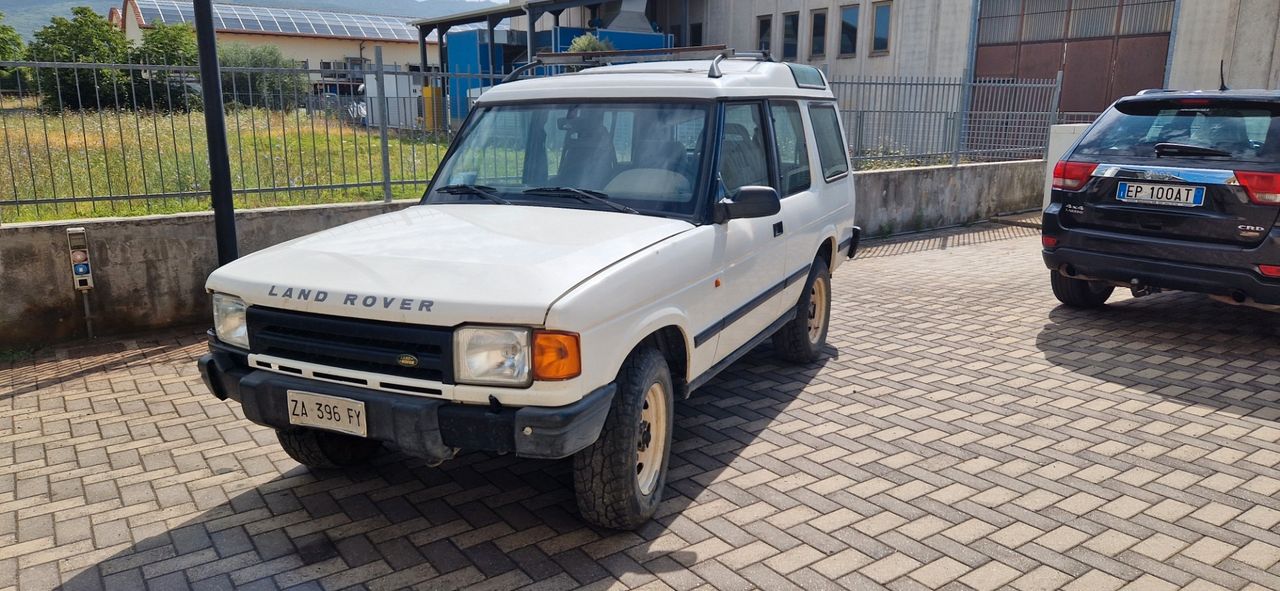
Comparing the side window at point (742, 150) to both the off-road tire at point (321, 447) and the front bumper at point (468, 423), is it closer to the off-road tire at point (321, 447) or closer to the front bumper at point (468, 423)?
the front bumper at point (468, 423)

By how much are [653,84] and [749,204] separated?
923 millimetres

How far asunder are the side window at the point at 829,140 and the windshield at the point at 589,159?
5.73 feet

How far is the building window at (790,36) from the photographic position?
26.9 m

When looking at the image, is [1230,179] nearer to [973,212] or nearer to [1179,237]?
[1179,237]

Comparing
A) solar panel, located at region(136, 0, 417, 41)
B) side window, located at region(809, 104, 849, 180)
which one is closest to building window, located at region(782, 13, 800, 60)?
side window, located at region(809, 104, 849, 180)

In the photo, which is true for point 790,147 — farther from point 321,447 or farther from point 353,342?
point 321,447

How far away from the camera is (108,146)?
22.5 ft

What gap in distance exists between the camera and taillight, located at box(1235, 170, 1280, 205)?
580 cm

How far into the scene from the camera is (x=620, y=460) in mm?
3430

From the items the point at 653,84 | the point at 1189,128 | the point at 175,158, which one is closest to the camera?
the point at 653,84

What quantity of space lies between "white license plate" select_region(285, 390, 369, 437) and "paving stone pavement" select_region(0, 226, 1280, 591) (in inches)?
23.1

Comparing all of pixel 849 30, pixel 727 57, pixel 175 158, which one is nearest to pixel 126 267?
pixel 175 158

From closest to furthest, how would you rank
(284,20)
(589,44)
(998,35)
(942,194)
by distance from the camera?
(942,194) < (998,35) < (589,44) < (284,20)

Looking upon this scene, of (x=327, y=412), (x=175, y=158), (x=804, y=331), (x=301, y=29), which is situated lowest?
(x=804, y=331)
